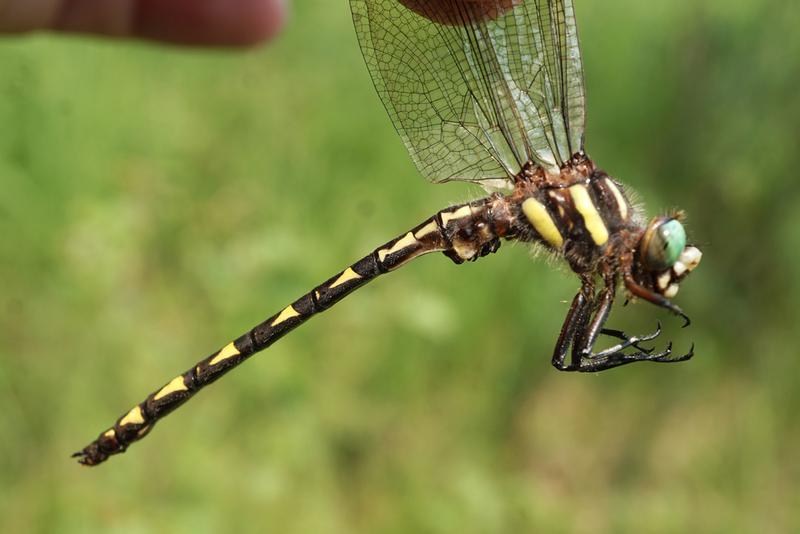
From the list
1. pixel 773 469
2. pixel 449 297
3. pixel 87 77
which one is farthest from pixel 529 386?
pixel 87 77

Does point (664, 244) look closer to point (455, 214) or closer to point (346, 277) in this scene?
point (455, 214)

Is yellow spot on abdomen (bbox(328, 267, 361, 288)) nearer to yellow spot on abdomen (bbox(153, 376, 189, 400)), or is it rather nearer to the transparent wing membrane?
the transparent wing membrane

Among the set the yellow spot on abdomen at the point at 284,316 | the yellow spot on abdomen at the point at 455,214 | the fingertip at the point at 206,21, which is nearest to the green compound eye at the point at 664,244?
the yellow spot on abdomen at the point at 455,214

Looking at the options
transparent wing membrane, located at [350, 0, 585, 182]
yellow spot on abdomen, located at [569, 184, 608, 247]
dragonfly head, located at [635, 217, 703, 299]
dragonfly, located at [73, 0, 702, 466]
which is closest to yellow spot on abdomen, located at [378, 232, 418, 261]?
dragonfly, located at [73, 0, 702, 466]

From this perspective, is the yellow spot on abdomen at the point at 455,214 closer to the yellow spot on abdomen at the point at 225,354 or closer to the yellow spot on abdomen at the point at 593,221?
the yellow spot on abdomen at the point at 593,221

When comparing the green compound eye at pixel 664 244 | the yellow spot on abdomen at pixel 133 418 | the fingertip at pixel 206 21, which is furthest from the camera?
the fingertip at pixel 206 21
